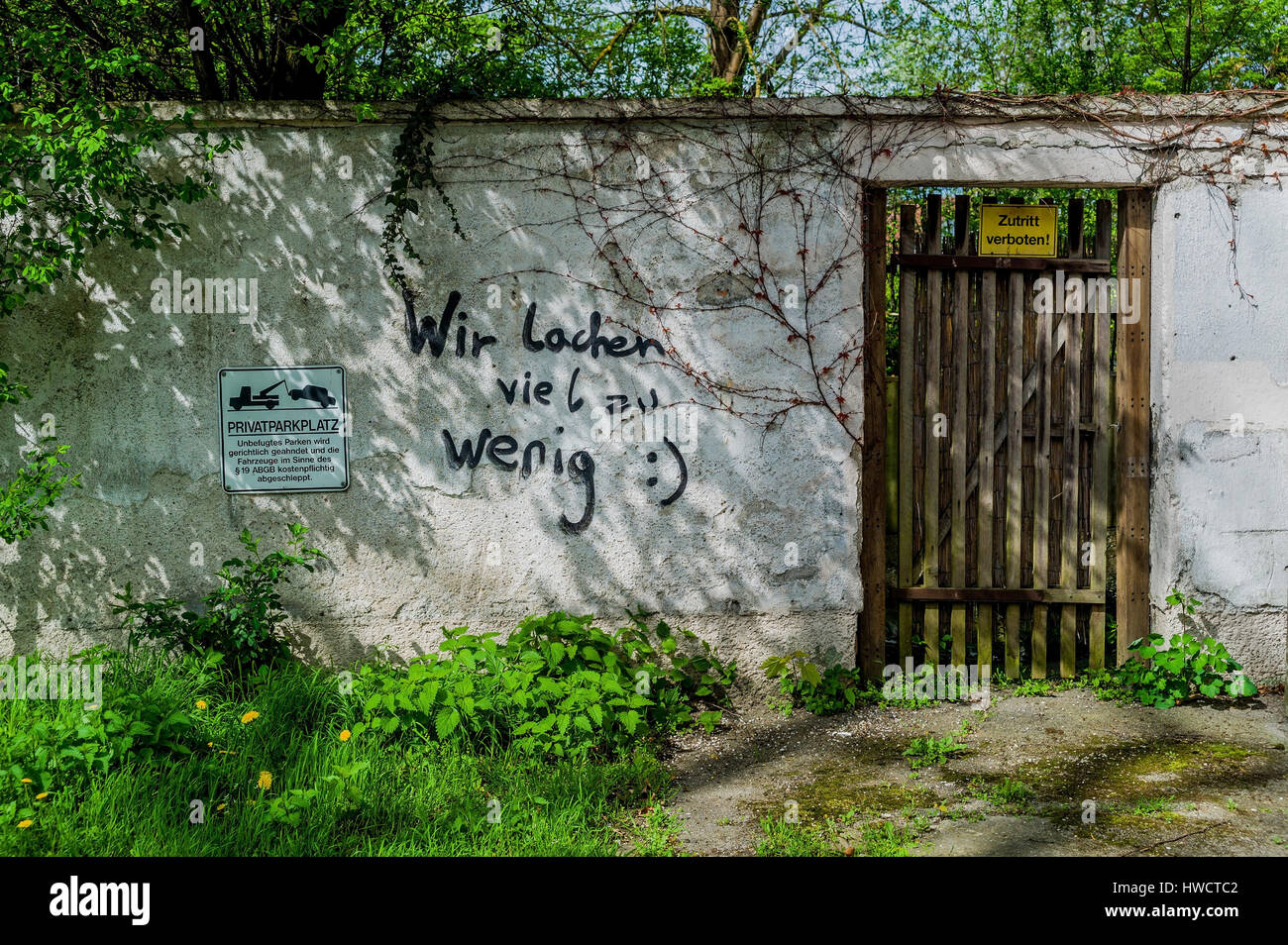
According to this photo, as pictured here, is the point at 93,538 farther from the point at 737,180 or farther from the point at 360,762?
the point at 737,180

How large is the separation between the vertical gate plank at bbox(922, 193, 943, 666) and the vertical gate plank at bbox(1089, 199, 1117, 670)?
0.80m

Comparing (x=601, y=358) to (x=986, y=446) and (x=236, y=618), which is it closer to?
(x=986, y=446)

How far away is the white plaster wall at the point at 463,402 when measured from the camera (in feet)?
15.1

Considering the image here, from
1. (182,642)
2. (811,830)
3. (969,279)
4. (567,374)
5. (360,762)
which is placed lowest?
(811,830)

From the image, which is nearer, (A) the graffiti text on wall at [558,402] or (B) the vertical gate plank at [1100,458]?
(A) the graffiti text on wall at [558,402]

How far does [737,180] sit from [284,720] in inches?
130

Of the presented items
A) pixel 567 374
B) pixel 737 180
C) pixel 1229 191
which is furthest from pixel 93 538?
pixel 1229 191

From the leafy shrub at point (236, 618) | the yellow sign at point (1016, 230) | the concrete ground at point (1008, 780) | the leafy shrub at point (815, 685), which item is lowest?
the concrete ground at point (1008, 780)

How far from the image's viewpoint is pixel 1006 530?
4.85 metres

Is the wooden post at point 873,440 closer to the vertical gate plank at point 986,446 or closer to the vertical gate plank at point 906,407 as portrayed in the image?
the vertical gate plank at point 906,407

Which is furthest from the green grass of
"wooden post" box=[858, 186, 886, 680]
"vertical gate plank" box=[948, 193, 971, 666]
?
"vertical gate plank" box=[948, 193, 971, 666]

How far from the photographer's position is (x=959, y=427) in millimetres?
4820

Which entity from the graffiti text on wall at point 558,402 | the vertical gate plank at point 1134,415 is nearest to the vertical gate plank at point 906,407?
the vertical gate plank at point 1134,415

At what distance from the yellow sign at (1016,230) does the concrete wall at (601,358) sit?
0.66 feet
